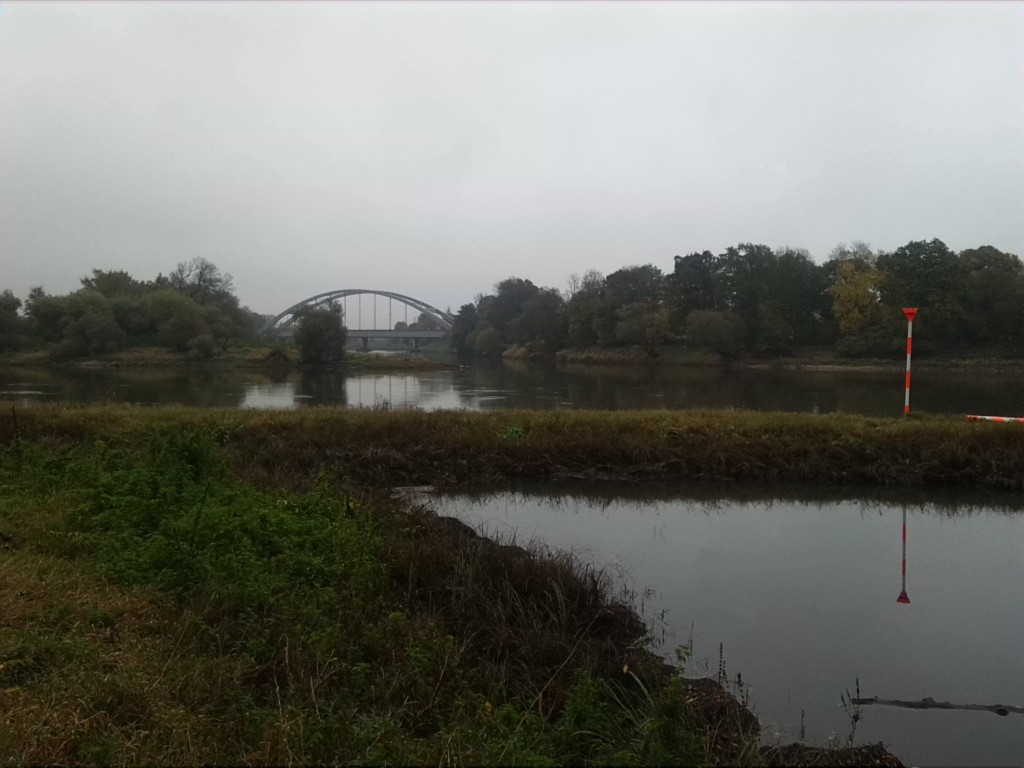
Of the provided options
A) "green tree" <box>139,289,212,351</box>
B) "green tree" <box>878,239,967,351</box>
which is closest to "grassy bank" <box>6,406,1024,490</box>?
"green tree" <box>139,289,212,351</box>

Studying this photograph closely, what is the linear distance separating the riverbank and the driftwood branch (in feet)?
3.28

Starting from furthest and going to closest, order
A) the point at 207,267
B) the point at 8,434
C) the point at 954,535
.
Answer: the point at 207,267 → the point at 8,434 → the point at 954,535

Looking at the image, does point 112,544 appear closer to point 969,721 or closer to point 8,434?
point 969,721

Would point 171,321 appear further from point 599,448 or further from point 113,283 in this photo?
point 599,448

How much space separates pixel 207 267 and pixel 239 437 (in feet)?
232

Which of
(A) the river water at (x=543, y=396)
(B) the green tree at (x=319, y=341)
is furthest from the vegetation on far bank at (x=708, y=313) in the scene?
(A) the river water at (x=543, y=396)

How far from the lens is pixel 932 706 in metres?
4.34

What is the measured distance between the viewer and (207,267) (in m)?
75.0

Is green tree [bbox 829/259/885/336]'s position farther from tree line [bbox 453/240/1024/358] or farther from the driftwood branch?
the driftwood branch

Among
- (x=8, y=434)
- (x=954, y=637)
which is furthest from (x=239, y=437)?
(x=954, y=637)

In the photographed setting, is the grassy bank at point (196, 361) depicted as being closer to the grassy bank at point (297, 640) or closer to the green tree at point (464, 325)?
the grassy bank at point (297, 640)

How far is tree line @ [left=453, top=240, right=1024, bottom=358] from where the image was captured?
Result: 50094mm

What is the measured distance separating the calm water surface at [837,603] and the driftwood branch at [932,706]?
0.05 m

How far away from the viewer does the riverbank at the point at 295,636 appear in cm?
301
